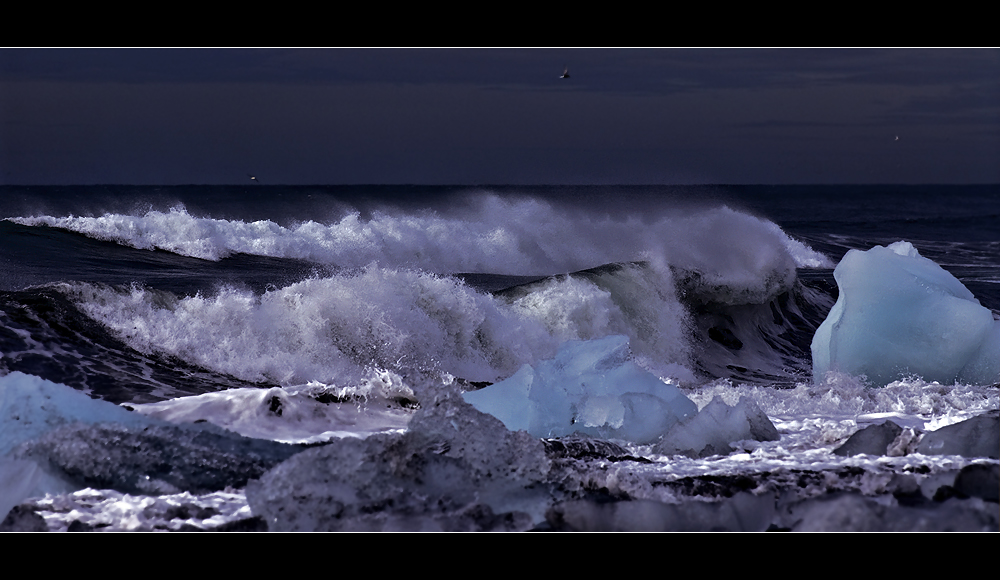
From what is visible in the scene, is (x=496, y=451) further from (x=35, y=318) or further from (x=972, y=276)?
(x=972, y=276)

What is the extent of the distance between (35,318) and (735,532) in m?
3.86

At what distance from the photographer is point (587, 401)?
402cm

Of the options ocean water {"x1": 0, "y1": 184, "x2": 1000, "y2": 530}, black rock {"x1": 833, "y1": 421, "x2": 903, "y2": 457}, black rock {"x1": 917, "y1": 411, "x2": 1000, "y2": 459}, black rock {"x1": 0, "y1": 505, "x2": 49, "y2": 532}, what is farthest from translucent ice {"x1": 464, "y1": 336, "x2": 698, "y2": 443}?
black rock {"x1": 0, "y1": 505, "x2": 49, "y2": 532}

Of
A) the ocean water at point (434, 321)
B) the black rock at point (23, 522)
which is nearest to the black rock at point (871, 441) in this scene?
the ocean water at point (434, 321)

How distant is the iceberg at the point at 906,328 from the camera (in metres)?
4.92

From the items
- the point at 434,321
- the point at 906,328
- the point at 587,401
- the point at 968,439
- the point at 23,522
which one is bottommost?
the point at 968,439

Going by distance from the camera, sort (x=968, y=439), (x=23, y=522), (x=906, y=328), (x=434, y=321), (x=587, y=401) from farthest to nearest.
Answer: (x=434, y=321)
(x=906, y=328)
(x=587, y=401)
(x=968, y=439)
(x=23, y=522)

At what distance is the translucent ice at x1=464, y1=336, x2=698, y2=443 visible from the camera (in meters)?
3.90

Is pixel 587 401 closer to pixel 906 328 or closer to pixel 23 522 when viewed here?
pixel 906 328

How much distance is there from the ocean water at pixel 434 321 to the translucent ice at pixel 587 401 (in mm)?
286

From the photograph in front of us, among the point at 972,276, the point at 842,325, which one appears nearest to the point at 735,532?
the point at 842,325

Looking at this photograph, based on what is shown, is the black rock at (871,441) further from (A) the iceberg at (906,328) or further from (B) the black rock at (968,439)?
(A) the iceberg at (906,328)

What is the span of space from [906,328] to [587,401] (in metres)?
2.20

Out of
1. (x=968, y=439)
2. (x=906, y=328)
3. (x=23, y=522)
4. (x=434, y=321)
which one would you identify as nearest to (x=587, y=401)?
(x=968, y=439)
